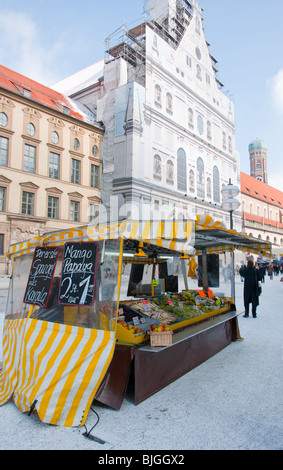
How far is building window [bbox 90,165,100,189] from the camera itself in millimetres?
32062

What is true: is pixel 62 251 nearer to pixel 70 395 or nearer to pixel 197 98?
pixel 70 395

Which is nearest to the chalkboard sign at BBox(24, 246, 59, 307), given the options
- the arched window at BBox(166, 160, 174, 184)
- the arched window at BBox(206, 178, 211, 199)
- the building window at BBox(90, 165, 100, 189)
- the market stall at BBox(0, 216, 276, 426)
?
the market stall at BBox(0, 216, 276, 426)

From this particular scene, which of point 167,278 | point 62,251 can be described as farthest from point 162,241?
point 167,278

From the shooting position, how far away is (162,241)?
4859 mm

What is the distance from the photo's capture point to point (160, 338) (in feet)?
14.8

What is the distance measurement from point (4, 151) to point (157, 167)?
14.2 meters

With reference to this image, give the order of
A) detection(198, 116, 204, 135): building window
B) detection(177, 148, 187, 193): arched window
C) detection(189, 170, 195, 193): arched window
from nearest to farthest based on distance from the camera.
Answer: detection(177, 148, 187, 193): arched window → detection(189, 170, 195, 193): arched window → detection(198, 116, 204, 135): building window

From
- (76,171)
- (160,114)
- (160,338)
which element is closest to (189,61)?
(160,114)

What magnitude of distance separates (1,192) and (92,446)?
25.1 m

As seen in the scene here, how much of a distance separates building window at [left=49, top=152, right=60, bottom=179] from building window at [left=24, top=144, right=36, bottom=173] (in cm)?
161

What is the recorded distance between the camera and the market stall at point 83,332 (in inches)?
156

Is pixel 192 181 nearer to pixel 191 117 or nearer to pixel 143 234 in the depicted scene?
pixel 191 117

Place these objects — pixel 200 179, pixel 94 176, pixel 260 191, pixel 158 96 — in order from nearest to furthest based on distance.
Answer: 1. pixel 94 176
2. pixel 158 96
3. pixel 200 179
4. pixel 260 191

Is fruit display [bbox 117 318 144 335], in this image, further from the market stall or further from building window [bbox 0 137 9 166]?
building window [bbox 0 137 9 166]
